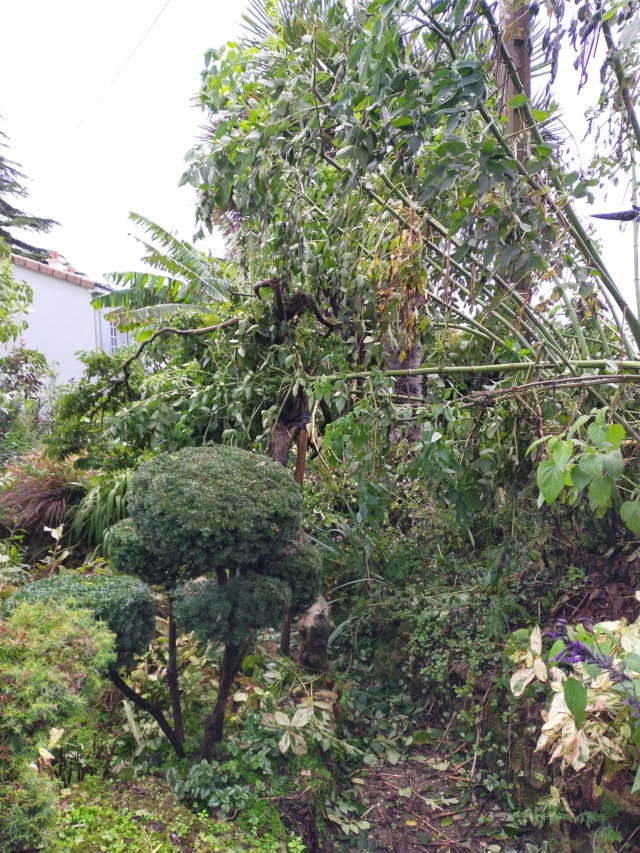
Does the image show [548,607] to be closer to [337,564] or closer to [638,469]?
[638,469]

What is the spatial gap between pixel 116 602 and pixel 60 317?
52.5ft

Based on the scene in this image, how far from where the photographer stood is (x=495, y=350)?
167 inches

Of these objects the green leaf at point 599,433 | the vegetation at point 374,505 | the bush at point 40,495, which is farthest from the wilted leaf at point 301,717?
the bush at point 40,495

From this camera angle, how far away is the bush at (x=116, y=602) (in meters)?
2.84

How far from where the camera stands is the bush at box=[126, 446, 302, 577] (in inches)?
114

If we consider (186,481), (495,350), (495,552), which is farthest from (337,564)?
(186,481)

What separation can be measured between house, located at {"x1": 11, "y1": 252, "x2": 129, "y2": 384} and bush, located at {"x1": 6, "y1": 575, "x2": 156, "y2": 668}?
546 inches

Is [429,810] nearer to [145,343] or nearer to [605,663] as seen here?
[605,663]

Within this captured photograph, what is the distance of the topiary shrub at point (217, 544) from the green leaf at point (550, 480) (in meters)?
1.37

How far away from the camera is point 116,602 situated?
2.87 metres

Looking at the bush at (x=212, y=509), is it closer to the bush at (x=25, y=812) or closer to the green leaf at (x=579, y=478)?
the bush at (x=25, y=812)

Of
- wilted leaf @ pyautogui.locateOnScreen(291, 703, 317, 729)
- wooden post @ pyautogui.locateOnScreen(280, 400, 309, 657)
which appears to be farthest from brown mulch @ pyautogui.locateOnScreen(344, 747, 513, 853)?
wooden post @ pyautogui.locateOnScreen(280, 400, 309, 657)

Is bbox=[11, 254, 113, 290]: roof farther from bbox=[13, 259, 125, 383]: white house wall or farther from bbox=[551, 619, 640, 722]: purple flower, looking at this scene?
bbox=[551, 619, 640, 722]: purple flower

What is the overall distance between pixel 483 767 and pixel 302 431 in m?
2.40
